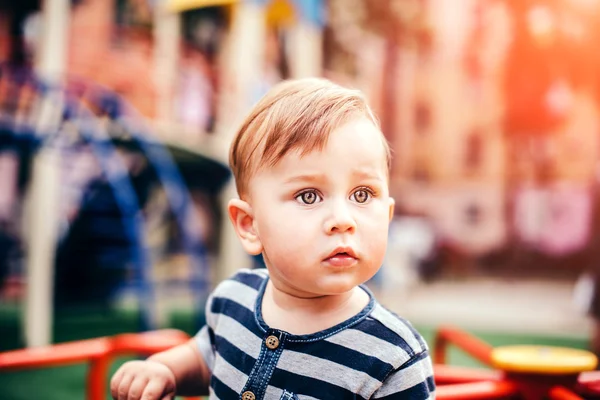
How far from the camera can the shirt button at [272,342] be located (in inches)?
24.0

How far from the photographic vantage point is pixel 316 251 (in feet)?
1.86

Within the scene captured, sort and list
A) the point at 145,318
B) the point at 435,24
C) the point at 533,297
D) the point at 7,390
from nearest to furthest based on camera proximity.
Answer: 1. the point at 7,390
2. the point at 145,318
3. the point at 533,297
4. the point at 435,24

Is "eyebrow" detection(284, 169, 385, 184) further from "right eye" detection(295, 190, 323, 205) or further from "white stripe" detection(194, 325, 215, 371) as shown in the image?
"white stripe" detection(194, 325, 215, 371)

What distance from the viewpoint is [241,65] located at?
3359mm

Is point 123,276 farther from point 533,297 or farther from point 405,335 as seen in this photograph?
point 405,335

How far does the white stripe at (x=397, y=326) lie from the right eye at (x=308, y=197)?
13cm

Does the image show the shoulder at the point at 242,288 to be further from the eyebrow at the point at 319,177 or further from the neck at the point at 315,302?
the eyebrow at the point at 319,177

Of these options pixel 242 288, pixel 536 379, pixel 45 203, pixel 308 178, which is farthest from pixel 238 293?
pixel 45 203

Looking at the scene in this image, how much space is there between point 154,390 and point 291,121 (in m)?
0.32

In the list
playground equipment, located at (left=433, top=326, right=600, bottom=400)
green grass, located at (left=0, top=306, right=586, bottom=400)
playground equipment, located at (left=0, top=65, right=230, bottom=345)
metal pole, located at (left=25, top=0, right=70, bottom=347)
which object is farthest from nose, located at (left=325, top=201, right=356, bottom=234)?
metal pole, located at (left=25, top=0, right=70, bottom=347)

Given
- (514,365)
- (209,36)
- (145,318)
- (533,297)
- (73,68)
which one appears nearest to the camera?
(514,365)

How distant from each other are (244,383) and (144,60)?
350 cm

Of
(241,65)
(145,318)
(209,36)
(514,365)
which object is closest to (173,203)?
(145,318)

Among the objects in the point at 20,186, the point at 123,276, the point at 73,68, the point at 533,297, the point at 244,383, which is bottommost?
the point at 533,297
